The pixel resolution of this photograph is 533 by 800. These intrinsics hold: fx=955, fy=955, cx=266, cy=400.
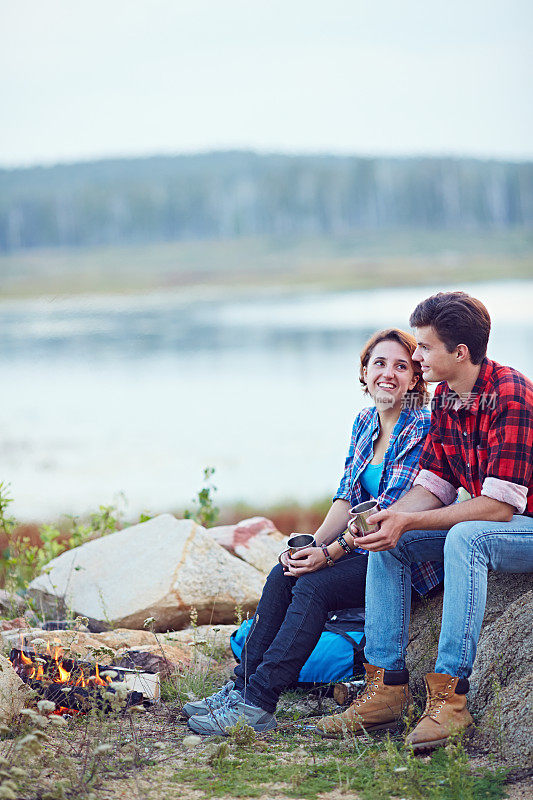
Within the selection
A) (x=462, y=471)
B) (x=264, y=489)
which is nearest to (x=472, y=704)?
(x=462, y=471)

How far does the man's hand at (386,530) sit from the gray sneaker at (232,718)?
0.76 metres

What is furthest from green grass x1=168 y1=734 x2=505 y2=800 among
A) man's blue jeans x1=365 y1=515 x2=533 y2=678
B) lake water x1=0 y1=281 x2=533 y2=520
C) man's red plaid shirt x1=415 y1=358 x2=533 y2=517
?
lake water x1=0 y1=281 x2=533 y2=520

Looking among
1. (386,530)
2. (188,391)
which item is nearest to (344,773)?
(386,530)

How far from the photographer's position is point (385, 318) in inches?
1276

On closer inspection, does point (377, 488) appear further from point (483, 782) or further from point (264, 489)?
point (264, 489)

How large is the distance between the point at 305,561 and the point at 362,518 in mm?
446

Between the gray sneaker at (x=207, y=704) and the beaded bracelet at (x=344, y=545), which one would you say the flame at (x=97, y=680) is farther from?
the beaded bracelet at (x=344, y=545)

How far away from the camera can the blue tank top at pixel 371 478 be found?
4191 millimetres

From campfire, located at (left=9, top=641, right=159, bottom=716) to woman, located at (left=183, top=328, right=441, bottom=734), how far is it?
0.93 feet

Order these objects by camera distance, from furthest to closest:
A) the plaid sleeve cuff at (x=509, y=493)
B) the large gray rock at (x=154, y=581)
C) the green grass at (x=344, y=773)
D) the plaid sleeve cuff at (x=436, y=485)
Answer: the large gray rock at (x=154, y=581), the plaid sleeve cuff at (x=436, y=485), the plaid sleeve cuff at (x=509, y=493), the green grass at (x=344, y=773)

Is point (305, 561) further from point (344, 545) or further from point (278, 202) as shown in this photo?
point (278, 202)

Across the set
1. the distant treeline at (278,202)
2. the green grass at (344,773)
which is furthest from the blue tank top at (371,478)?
the distant treeline at (278,202)

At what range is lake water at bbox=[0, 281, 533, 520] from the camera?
13469 millimetres

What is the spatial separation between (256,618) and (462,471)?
3.42 ft
